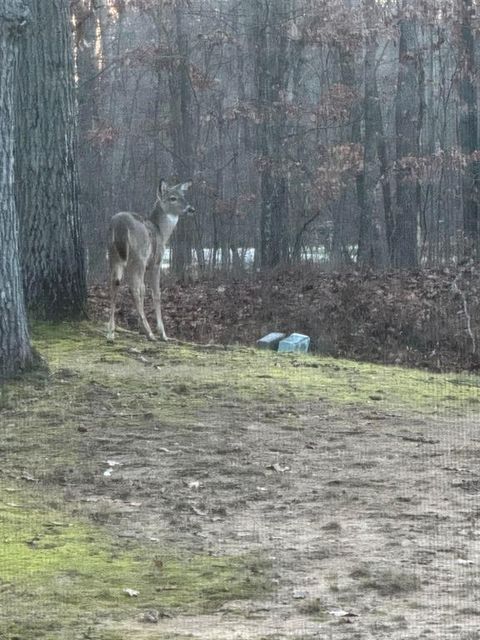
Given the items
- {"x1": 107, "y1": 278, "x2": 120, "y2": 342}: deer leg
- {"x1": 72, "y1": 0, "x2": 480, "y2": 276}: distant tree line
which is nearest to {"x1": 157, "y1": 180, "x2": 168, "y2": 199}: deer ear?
{"x1": 107, "y1": 278, "x2": 120, "y2": 342}: deer leg

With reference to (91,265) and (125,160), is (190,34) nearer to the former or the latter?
(125,160)

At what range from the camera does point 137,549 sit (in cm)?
574

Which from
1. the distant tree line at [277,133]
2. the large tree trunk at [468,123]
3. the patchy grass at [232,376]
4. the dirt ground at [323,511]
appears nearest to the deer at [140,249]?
the patchy grass at [232,376]

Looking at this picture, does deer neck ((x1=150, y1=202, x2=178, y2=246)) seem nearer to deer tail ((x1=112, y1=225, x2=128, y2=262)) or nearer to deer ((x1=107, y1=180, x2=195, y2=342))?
deer ((x1=107, y1=180, x2=195, y2=342))

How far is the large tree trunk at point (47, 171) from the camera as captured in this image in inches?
491

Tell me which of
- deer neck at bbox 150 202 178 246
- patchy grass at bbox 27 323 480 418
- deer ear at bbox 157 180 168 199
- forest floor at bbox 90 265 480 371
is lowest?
patchy grass at bbox 27 323 480 418

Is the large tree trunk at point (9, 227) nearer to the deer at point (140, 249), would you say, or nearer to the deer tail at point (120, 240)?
the deer at point (140, 249)

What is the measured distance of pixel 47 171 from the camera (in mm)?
12555

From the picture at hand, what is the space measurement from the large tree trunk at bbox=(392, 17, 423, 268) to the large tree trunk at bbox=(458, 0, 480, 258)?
108 cm

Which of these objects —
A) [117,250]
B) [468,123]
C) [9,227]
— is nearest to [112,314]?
[117,250]

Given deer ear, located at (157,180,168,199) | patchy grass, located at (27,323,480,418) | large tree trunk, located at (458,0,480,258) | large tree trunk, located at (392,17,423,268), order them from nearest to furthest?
patchy grass, located at (27,323,480,418) → deer ear, located at (157,180,168,199) → large tree trunk, located at (458,0,480,258) → large tree trunk, located at (392,17,423,268)

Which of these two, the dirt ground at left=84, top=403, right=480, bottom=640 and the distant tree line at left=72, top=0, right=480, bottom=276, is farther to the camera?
the distant tree line at left=72, top=0, right=480, bottom=276

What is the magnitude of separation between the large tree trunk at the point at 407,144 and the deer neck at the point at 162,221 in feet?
32.0

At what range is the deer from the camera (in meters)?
12.4
